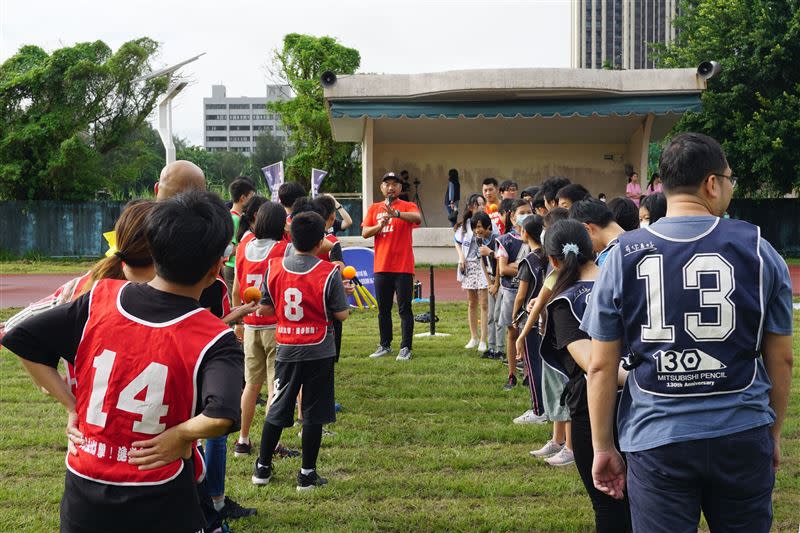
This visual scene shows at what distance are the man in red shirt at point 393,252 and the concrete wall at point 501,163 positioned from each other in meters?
15.2

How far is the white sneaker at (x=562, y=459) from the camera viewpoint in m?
5.94

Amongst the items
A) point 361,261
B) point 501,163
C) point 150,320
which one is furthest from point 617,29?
point 150,320

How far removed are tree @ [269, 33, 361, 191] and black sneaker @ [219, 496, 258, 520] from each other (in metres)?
33.9

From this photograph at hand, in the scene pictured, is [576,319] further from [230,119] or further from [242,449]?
[230,119]

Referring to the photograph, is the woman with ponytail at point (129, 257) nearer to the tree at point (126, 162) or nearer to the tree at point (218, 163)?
the tree at point (126, 162)

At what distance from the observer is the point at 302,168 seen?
39281mm

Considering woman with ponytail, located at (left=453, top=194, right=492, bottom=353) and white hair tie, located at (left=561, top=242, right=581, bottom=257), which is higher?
white hair tie, located at (left=561, top=242, right=581, bottom=257)

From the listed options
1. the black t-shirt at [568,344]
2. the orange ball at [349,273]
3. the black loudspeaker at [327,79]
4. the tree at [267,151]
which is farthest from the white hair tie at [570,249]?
the tree at [267,151]

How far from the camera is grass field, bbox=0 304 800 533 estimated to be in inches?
193

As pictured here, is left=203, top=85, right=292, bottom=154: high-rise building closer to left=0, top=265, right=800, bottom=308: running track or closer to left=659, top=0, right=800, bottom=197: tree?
left=659, top=0, right=800, bottom=197: tree

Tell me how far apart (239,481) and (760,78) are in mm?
26020

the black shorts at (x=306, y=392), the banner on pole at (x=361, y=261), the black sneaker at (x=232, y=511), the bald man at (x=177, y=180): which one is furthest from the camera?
the banner on pole at (x=361, y=261)

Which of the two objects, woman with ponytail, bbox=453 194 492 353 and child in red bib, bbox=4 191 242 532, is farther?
woman with ponytail, bbox=453 194 492 353

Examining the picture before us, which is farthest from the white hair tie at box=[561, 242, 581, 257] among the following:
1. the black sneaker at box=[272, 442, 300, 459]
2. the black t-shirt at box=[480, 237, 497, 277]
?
the black t-shirt at box=[480, 237, 497, 277]
